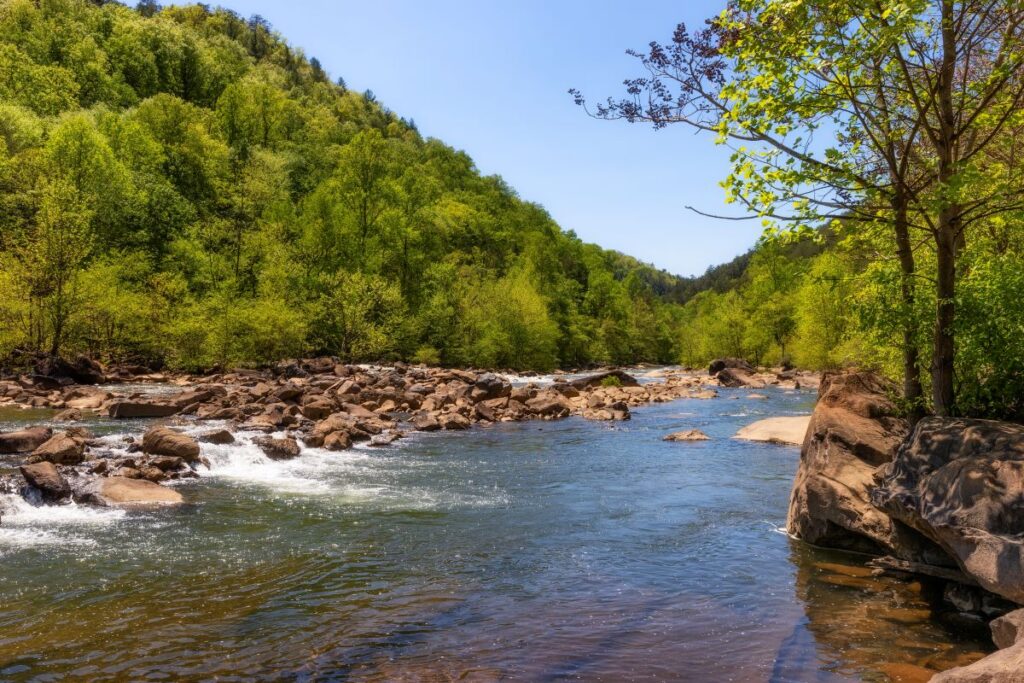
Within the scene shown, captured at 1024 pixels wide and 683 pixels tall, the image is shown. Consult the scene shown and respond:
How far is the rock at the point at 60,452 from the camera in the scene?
1341 centimetres

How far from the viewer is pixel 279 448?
1733 cm

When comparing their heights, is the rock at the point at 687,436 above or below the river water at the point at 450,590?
above

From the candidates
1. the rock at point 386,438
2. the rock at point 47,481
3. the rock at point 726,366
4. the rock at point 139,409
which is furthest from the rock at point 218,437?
the rock at point 726,366

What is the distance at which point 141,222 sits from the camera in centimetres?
5638

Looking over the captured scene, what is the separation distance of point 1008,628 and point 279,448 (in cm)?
1560

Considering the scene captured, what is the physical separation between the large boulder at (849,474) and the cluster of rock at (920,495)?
0.02 metres

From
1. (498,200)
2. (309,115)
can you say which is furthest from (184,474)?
(309,115)

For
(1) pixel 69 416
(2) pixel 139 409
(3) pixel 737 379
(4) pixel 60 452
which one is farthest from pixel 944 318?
(3) pixel 737 379

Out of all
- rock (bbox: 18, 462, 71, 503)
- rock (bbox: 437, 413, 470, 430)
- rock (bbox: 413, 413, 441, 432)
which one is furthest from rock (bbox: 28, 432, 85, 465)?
rock (bbox: 437, 413, 470, 430)

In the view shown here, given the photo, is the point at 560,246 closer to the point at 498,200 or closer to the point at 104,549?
the point at 498,200

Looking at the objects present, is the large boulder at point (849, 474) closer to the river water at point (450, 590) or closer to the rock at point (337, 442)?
the river water at point (450, 590)

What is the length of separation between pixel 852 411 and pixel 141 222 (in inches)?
2358

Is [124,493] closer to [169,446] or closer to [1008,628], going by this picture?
[169,446]

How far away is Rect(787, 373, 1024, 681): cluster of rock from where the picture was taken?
6527mm
